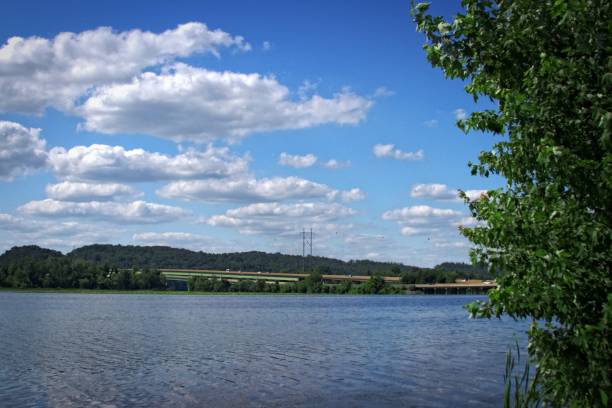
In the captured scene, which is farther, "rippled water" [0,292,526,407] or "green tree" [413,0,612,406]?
"rippled water" [0,292,526,407]

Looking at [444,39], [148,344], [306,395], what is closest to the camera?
[444,39]

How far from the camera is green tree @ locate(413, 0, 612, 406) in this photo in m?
10.3

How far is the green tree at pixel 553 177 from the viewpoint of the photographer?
10.3 m

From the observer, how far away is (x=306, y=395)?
29.8 metres

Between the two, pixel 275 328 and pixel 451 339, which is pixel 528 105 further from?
pixel 275 328

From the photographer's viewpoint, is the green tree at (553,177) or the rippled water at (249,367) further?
the rippled water at (249,367)

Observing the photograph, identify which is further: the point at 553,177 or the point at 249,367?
the point at 249,367

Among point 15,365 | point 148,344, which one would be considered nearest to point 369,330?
point 148,344

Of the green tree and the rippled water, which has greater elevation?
the green tree

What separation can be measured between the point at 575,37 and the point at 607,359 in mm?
5912

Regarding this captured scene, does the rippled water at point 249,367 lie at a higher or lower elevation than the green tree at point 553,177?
lower

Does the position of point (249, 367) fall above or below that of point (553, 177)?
below

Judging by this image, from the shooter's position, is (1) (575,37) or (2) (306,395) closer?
(1) (575,37)

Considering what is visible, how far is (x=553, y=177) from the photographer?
11203 millimetres
